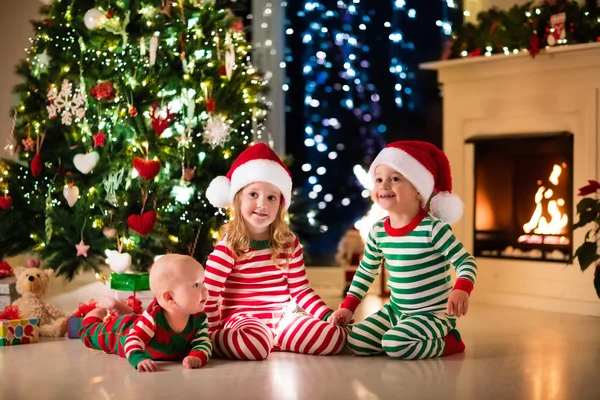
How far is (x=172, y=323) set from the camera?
10.3 ft

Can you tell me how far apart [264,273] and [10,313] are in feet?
3.45

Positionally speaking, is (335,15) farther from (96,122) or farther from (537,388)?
(537,388)

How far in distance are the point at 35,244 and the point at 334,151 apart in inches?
80.2

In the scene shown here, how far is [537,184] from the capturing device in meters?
4.87

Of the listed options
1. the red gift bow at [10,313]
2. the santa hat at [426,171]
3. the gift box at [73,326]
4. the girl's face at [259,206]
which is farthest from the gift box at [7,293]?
the santa hat at [426,171]

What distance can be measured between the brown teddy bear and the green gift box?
0.35 metres

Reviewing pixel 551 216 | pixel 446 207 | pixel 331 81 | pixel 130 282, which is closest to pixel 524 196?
pixel 551 216

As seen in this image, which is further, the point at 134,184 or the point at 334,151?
the point at 334,151

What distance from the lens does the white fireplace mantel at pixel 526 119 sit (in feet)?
15.1

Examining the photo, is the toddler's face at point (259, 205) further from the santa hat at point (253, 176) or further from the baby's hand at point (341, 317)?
the baby's hand at point (341, 317)

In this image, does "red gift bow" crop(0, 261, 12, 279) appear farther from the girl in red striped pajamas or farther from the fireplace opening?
the fireplace opening

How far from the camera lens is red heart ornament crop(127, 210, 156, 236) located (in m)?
4.21

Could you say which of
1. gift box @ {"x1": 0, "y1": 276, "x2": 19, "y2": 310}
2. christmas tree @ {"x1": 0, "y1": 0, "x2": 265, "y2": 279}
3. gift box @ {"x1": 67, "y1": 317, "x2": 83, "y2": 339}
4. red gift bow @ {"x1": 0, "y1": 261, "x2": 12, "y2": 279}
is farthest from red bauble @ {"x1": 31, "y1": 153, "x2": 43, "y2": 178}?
gift box @ {"x1": 67, "y1": 317, "x2": 83, "y2": 339}

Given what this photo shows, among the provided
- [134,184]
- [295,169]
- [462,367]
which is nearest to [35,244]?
[134,184]
